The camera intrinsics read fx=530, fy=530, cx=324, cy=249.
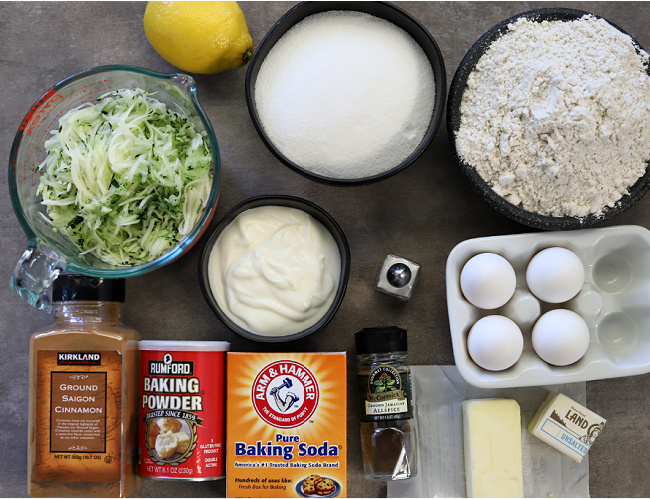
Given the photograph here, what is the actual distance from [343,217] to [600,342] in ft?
1.89

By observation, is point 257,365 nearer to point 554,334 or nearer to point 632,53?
point 554,334

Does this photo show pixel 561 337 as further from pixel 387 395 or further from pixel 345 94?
pixel 345 94

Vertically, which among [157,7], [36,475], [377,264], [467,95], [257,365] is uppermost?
[157,7]

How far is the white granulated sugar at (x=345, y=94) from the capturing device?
94 centimetres

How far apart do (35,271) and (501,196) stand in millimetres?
832

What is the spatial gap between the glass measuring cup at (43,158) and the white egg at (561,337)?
2.15ft

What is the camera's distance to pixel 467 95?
0.98 meters

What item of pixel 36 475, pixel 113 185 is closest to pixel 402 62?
pixel 113 185

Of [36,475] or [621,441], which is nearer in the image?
[36,475]

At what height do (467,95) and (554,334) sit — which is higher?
(467,95)

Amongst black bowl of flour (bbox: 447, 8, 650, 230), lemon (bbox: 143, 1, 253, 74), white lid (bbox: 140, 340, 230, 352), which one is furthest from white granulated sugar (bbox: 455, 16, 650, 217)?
white lid (bbox: 140, 340, 230, 352)

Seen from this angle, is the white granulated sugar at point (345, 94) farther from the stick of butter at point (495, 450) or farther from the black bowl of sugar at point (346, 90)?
the stick of butter at point (495, 450)

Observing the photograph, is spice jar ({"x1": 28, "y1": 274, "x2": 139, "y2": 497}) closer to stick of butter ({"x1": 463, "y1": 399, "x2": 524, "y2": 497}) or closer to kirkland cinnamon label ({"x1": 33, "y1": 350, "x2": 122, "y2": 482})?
kirkland cinnamon label ({"x1": 33, "y1": 350, "x2": 122, "y2": 482})

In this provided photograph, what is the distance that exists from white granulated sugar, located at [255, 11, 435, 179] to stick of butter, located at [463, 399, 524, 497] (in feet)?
1.72
